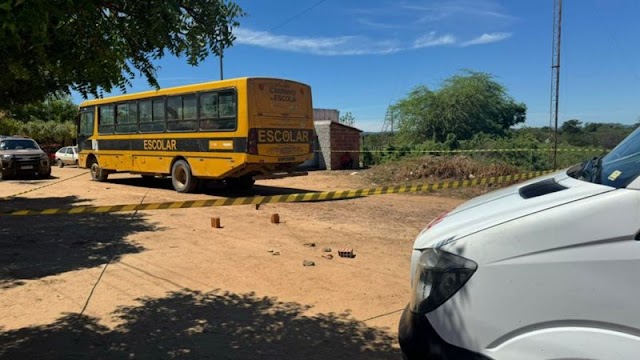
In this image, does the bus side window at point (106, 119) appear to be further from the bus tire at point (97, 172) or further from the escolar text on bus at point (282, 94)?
the escolar text on bus at point (282, 94)

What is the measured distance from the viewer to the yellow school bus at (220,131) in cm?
1316

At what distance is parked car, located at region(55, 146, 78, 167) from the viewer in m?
33.5

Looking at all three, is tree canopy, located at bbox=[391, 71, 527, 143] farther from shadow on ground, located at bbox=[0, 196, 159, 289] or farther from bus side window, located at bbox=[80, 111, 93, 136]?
shadow on ground, located at bbox=[0, 196, 159, 289]

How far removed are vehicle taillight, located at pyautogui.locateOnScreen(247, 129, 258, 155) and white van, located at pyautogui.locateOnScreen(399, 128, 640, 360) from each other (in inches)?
432

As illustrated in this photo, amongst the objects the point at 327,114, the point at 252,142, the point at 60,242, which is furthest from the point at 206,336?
the point at 327,114

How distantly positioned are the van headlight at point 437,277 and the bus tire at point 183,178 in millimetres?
13132

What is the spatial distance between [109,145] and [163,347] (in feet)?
50.4

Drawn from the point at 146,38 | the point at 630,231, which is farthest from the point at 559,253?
the point at 146,38

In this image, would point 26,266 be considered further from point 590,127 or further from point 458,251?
point 590,127

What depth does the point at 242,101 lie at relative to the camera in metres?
13.0

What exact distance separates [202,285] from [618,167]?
15.1 feet

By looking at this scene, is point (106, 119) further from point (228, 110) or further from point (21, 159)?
point (228, 110)

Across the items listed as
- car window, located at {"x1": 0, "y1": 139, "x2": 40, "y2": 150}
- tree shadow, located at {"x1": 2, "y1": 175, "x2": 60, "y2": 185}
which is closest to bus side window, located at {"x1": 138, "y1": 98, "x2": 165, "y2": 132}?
tree shadow, located at {"x1": 2, "y1": 175, "x2": 60, "y2": 185}

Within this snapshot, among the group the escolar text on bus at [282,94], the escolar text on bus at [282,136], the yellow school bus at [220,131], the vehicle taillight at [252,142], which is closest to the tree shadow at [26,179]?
the yellow school bus at [220,131]
